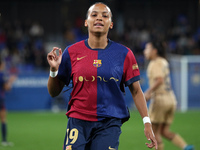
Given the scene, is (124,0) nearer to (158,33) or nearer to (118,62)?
(158,33)

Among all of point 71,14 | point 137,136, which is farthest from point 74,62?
point 71,14

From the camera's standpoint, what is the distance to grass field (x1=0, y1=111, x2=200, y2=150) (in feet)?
34.3

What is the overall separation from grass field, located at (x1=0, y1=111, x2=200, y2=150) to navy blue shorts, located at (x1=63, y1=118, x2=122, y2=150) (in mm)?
5523

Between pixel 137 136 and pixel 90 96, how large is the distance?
7.79 m

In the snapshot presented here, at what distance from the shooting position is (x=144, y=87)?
65.8 feet

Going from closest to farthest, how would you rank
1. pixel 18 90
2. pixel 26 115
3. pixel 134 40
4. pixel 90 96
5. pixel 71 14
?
pixel 90 96 < pixel 26 115 < pixel 18 90 < pixel 134 40 < pixel 71 14

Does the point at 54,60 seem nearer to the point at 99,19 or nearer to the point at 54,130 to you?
the point at 99,19

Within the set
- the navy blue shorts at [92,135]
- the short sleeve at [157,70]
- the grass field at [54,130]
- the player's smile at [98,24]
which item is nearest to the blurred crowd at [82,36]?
the grass field at [54,130]

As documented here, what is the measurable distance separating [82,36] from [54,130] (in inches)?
479

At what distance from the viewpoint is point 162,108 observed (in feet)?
Answer: 27.2

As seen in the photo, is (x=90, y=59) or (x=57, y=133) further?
(x=57, y=133)

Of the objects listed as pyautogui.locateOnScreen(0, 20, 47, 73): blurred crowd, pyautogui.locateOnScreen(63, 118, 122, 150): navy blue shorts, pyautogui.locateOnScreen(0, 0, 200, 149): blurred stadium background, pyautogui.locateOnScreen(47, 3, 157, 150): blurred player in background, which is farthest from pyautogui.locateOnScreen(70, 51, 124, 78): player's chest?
pyautogui.locateOnScreen(0, 20, 47, 73): blurred crowd

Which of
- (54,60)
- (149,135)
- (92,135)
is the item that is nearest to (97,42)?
(54,60)

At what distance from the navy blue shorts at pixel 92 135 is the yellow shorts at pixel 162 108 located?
3.80 m
